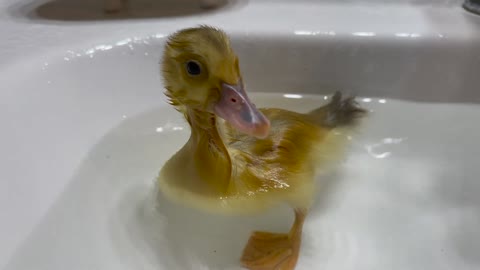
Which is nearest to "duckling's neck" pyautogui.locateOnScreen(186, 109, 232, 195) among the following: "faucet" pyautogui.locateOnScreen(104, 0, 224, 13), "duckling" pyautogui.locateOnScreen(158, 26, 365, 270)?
"duckling" pyautogui.locateOnScreen(158, 26, 365, 270)

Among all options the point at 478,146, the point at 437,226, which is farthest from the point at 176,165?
the point at 478,146

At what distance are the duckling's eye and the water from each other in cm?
22

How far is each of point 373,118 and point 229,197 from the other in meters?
0.35

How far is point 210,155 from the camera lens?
1.91ft

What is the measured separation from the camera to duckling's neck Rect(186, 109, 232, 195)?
0.58 m

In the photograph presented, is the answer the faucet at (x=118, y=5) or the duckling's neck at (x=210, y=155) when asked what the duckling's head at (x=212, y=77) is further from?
the faucet at (x=118, y=5)

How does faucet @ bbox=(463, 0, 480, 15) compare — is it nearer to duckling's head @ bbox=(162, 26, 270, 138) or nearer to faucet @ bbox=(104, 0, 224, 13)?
faucet @ bbox=(104, 0, 224, 13)

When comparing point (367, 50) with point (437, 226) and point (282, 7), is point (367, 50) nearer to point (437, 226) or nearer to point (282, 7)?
point (282, 7)

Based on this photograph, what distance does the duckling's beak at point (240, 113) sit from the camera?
1.69 ft

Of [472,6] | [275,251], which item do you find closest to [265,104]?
[275,251]

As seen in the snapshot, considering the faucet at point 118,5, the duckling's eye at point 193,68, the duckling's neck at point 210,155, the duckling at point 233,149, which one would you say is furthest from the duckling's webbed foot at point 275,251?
the faucet at point 118,5

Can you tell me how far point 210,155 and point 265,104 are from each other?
0.28 meters

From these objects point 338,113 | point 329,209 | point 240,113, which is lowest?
point 329,209

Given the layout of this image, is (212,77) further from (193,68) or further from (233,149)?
(233,149)
